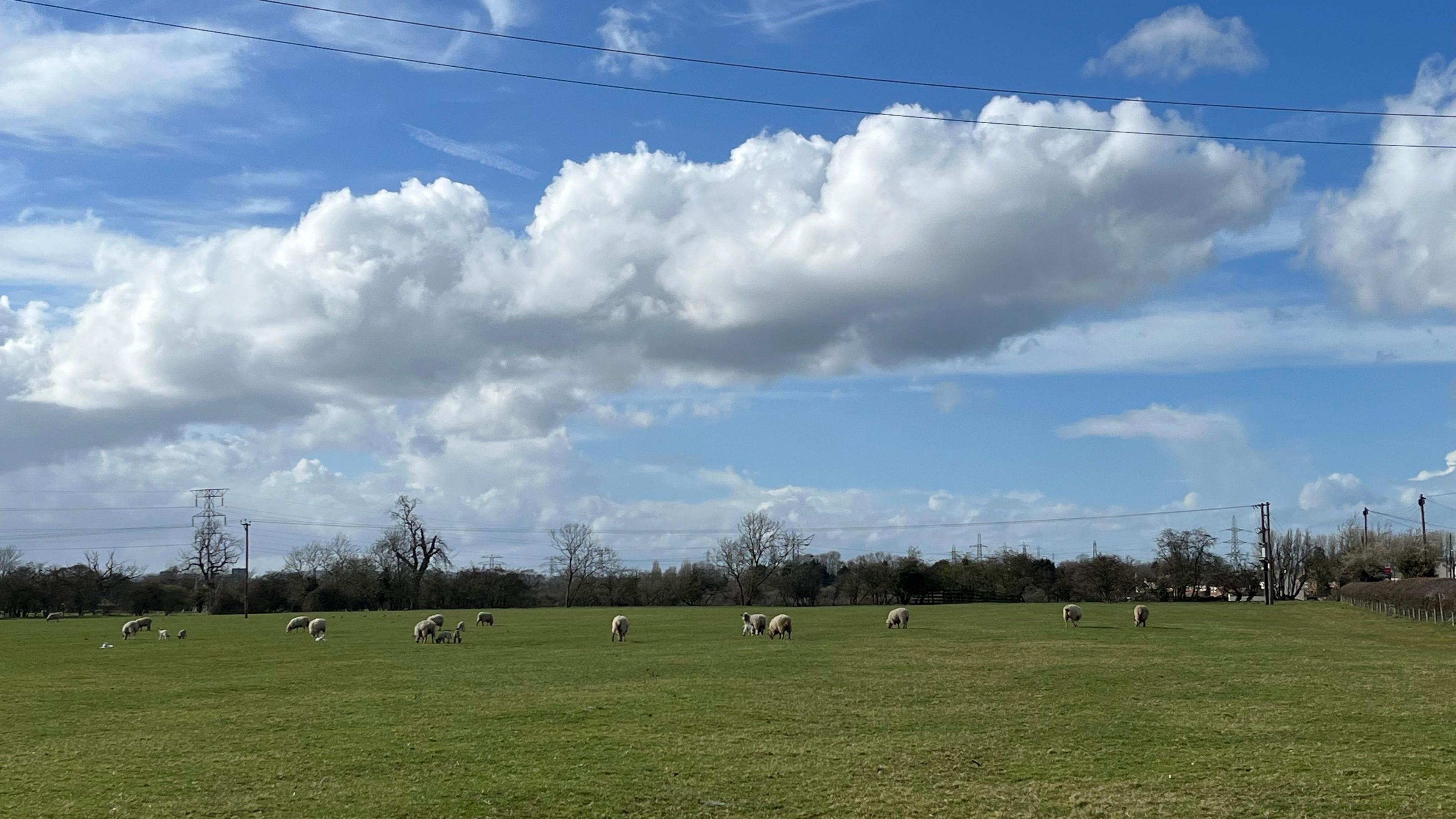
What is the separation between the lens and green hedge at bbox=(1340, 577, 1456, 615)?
1989 inches

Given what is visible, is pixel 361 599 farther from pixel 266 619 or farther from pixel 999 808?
pixel 999 808

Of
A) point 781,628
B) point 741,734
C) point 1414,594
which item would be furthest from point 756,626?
point 1414,594

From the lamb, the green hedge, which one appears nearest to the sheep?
the lamb

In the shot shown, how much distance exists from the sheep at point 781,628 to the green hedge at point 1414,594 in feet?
A: 101

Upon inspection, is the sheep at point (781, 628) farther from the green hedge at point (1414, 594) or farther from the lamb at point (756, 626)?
the green hedge at point (1414, 594)

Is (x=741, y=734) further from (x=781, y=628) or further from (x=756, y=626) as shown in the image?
(x=756, y=626)

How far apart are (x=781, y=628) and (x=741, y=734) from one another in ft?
85.9

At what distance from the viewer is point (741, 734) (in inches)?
619

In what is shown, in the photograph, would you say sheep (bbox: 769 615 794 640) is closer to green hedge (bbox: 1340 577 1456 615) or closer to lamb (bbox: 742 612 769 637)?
lamb (bbox: 742 612 769 637)

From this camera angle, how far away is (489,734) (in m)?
15.8

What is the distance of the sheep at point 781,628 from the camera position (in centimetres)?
4156

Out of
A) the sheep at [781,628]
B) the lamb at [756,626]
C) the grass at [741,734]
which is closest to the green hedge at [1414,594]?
the grass at [741,734]

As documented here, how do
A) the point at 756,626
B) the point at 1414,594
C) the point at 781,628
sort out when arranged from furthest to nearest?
1. the point at 1414,594
2. the point at 756,626
3. the point at 781,628

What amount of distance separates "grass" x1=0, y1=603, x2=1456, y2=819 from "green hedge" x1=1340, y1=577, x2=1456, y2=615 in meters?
21.0
